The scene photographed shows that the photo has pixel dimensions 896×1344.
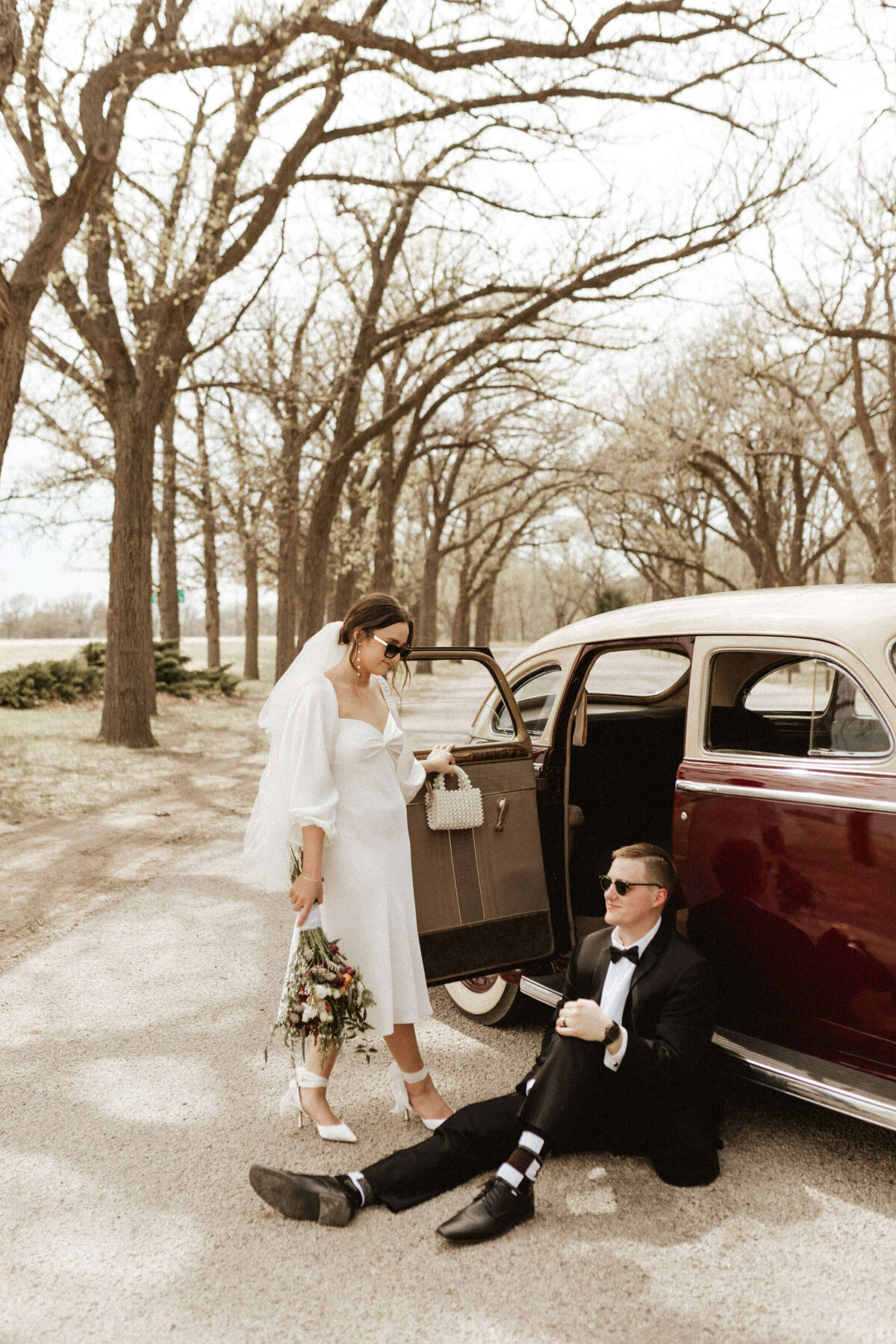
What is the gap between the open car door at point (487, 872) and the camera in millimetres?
4035

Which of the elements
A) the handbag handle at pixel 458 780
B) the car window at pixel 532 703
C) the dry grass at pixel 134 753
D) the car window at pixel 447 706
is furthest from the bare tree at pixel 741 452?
the handbag handle at pixel 458 780

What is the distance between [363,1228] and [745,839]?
5.75 ft

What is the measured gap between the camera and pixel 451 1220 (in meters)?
3.05

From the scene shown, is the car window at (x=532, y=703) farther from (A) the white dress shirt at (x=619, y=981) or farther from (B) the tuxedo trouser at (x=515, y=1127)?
(B) the tuxedo trouser at (x=515, y=1127)

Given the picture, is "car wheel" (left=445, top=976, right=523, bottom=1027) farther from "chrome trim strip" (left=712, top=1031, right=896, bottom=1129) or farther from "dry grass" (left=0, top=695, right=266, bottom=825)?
"dry grass" (left=0, top=695, right=266, bottom=825)

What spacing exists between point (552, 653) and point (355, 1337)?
3.14m

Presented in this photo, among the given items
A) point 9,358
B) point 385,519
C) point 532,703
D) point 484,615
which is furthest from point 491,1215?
point 484,615

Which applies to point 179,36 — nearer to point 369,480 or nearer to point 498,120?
point 498,120

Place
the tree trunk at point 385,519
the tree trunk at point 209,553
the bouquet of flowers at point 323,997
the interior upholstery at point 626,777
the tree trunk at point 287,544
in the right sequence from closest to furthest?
the bouquet of flowers at point 323,997 < the interior upholstery at point 626,777 < the tree trunk at point 287,544 < the tree trunk at point 385,519 < the tree trunk at point 209,553

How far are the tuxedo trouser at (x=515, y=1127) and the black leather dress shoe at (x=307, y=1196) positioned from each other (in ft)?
0.41

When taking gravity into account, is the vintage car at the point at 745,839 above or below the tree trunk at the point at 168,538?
below

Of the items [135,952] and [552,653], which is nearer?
[552,653]

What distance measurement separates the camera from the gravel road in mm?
2672

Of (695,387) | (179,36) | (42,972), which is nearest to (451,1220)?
(42,972)
